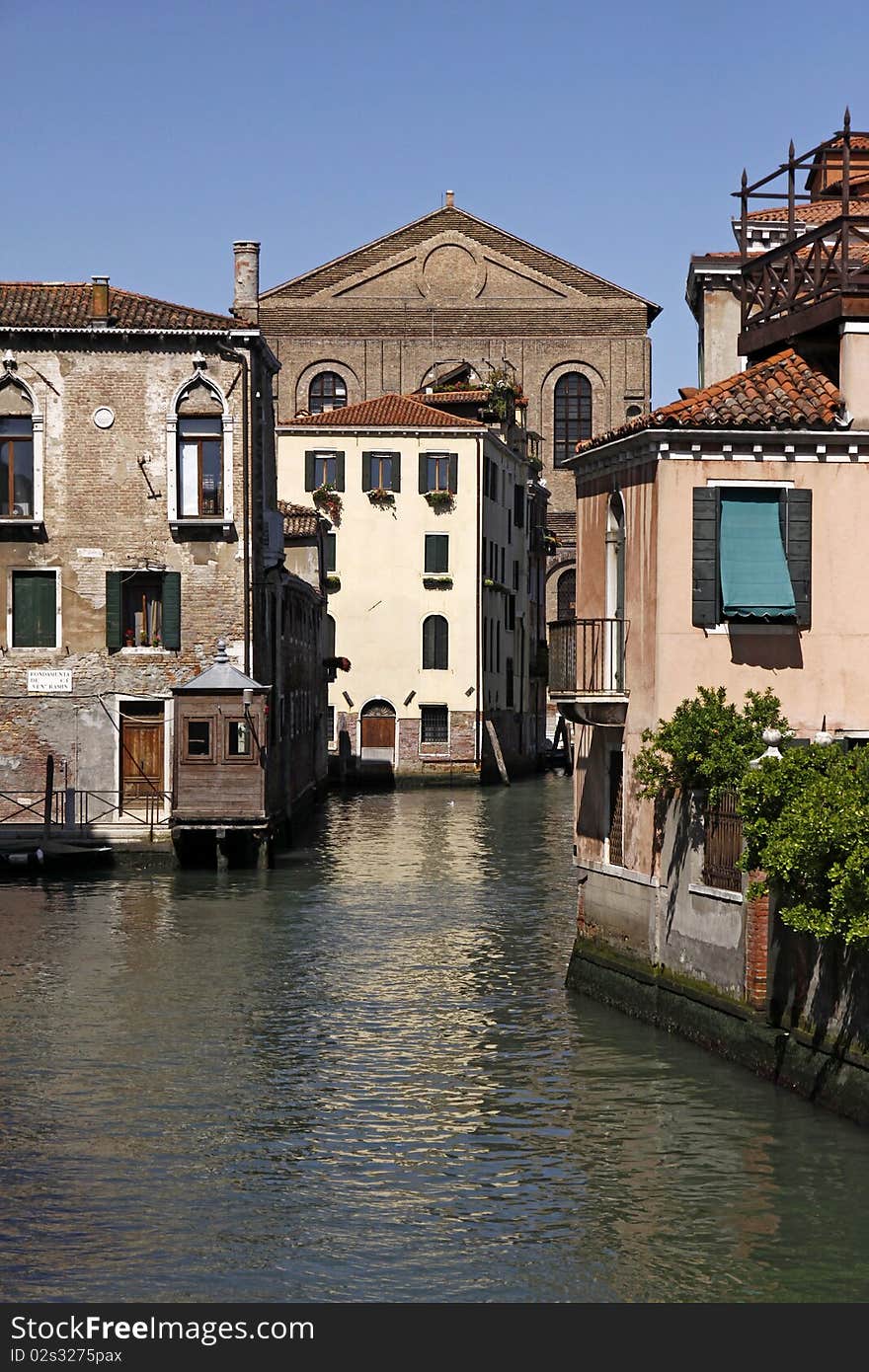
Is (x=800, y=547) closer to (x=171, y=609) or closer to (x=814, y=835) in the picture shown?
(x=814, y=835)

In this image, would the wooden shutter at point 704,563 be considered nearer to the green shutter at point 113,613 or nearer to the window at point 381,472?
the green shutter at point 113,613

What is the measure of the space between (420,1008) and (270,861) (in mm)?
14431

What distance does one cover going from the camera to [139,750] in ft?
119

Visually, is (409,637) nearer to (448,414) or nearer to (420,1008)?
(448,414)

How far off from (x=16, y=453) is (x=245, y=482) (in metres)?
4.34

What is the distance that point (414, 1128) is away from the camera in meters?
15.8

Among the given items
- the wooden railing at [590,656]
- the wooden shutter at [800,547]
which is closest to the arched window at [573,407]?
the wooden railing at [590,656]

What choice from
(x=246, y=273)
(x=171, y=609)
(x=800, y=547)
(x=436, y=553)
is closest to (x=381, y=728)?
(x=436, y=553)

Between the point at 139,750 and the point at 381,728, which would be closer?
the point at 139,750

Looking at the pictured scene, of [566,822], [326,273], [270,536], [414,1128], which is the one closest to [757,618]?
[414,1128]

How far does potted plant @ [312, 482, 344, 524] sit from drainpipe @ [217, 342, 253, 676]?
23.0 meters

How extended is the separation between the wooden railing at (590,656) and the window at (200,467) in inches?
632

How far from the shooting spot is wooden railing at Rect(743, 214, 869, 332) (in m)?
19.7

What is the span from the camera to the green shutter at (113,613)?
3588 centimetres
